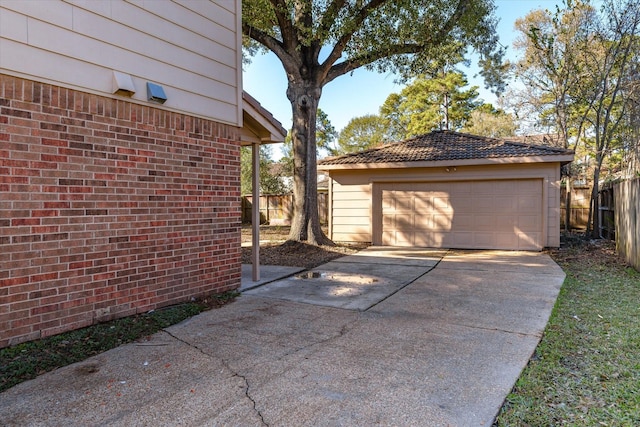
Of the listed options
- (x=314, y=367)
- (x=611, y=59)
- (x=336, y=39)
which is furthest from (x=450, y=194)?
(x=314, y=367)

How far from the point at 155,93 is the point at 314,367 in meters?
3.40

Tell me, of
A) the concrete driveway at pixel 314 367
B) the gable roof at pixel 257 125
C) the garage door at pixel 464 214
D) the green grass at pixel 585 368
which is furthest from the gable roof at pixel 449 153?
the gable roof at pixel 257 125

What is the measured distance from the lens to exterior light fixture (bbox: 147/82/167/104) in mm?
4344

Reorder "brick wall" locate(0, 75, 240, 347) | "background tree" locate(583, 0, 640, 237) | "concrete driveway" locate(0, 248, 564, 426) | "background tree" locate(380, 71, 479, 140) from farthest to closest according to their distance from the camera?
1. "background tree" locate(380, 71, 479, 140)
2. "background tree" locate(583, 0, 640, 237)
3. "brick wall" locate(0, 75, 240, 347)
4. "concrete driveway" locate(0, 248, 564, 426)

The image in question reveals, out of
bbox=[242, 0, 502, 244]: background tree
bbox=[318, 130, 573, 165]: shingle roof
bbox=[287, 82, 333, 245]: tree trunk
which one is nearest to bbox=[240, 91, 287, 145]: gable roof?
bbox=[242, 0, 502, 244]: background tree

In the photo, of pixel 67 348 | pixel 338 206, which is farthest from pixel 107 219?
pixel 338 206

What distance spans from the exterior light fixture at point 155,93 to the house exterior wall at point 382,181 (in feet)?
25.9

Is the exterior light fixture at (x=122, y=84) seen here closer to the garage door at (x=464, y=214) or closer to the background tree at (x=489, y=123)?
the garage door at (x=464, y=214)

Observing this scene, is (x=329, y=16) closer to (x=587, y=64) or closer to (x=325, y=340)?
(x=587, y=64)

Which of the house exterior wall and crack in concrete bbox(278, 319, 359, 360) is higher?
the house exterior wall

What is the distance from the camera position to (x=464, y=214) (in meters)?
10.9

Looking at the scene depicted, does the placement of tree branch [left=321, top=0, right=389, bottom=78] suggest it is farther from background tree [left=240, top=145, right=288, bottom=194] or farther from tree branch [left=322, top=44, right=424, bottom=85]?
background tree [left=240, top=145, right=288, bottom=194]

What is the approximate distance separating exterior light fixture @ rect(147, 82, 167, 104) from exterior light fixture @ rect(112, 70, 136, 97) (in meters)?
0.20

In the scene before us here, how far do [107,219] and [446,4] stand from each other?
945 cm
